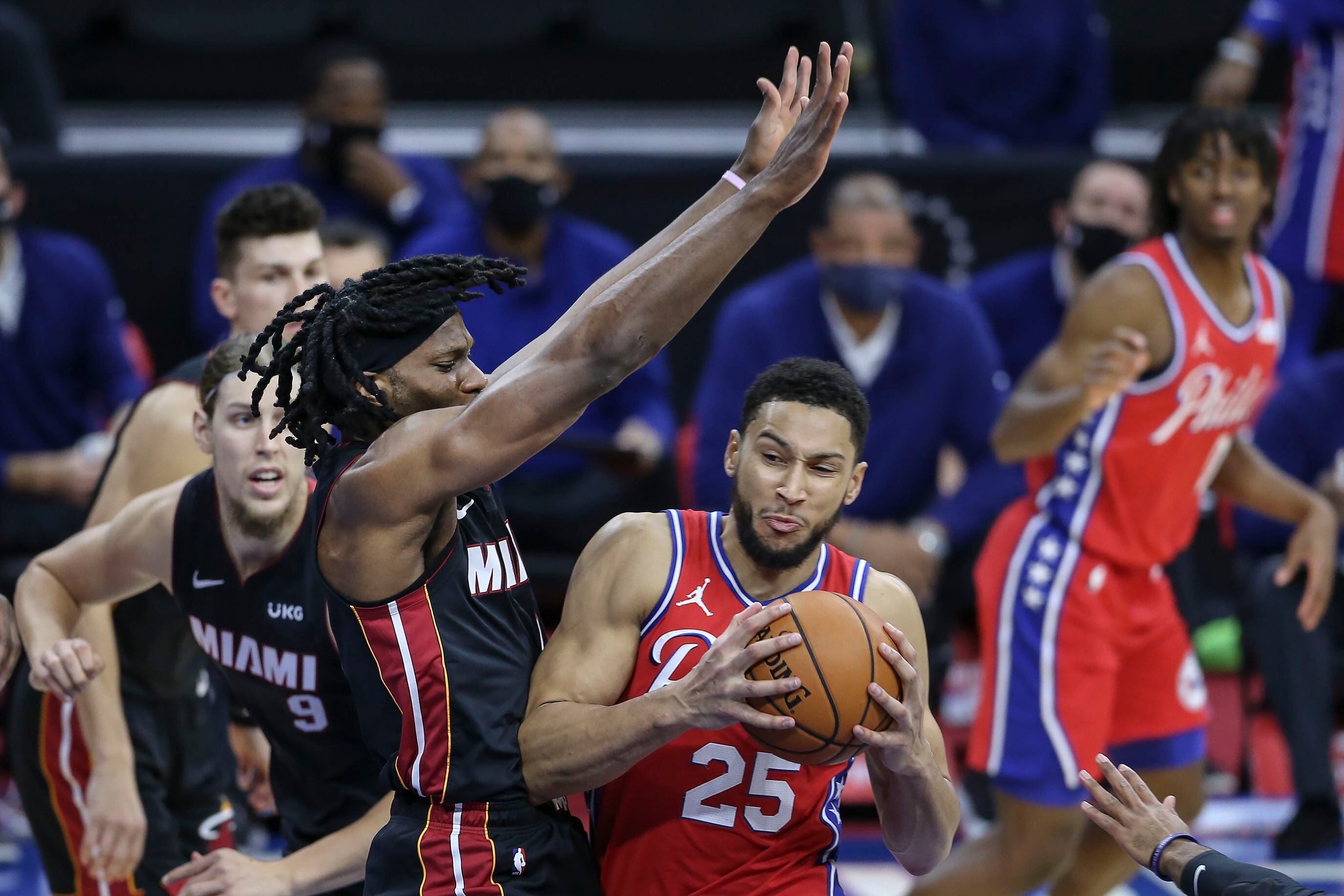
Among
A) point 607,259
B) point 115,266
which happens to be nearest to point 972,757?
point 607,259

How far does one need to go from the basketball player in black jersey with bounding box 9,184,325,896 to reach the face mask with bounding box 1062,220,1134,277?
129 inches

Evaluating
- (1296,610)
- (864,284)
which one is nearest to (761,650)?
(864,284)

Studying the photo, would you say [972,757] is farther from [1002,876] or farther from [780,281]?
[780,281]

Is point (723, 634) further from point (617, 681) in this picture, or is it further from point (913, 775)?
point (913, 775)

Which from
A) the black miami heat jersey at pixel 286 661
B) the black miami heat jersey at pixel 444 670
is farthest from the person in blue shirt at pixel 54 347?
the black miami heat jersey at pixel 444 670

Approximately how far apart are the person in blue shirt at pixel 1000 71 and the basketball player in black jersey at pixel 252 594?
5155 mm

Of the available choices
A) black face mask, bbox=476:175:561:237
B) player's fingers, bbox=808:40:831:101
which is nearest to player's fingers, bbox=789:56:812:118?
player's fingers, bbox=808:40:831:101

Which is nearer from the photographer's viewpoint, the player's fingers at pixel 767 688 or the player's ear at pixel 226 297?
the player's fingers at pixel 767 688

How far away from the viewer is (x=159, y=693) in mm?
4367

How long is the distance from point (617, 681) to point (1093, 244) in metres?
3.97

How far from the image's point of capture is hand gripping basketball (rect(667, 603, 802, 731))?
292 cm

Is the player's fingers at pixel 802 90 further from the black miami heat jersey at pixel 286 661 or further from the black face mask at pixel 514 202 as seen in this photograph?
the black face mask at pixel 514 202

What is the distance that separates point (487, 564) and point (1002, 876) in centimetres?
A: 208

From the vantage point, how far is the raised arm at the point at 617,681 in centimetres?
295
